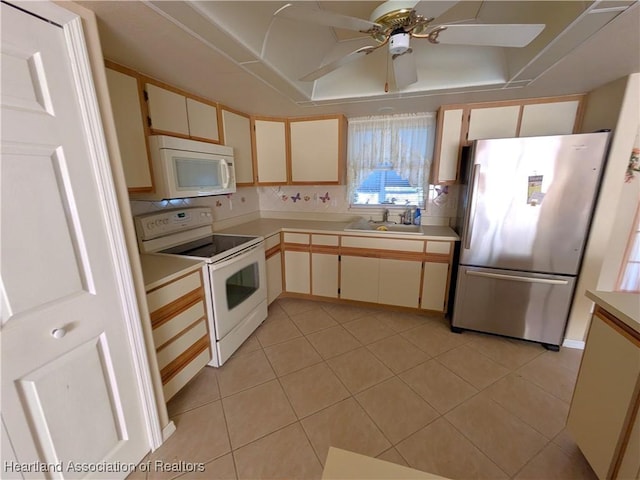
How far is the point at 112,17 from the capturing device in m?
1.15

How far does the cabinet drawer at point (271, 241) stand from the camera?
2.69 metres

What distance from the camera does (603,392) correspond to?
119 centimetres

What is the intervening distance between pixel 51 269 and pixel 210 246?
1286mm

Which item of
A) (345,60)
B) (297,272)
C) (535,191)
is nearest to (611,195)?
(535,191)

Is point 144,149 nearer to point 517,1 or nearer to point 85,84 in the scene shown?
point 85,84

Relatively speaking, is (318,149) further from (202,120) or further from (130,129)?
(130,129)

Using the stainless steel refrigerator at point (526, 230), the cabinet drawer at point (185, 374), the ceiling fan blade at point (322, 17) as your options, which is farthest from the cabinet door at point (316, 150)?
the cabinet drawer at point (185, 374)

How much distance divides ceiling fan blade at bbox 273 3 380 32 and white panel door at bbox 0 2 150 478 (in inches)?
33.0

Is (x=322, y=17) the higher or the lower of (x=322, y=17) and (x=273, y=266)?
the higher

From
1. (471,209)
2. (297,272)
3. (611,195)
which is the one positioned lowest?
(297,272)

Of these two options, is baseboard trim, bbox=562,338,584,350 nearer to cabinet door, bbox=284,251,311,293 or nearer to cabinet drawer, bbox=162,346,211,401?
cabinet door, bbox=284,251,311,293

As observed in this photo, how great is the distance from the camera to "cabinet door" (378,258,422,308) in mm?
2668

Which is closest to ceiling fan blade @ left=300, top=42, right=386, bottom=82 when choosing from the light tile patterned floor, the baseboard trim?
the light tile patterned floor

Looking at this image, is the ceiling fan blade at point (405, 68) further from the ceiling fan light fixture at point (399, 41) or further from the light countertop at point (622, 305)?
the light countertop at point (622, 305)
